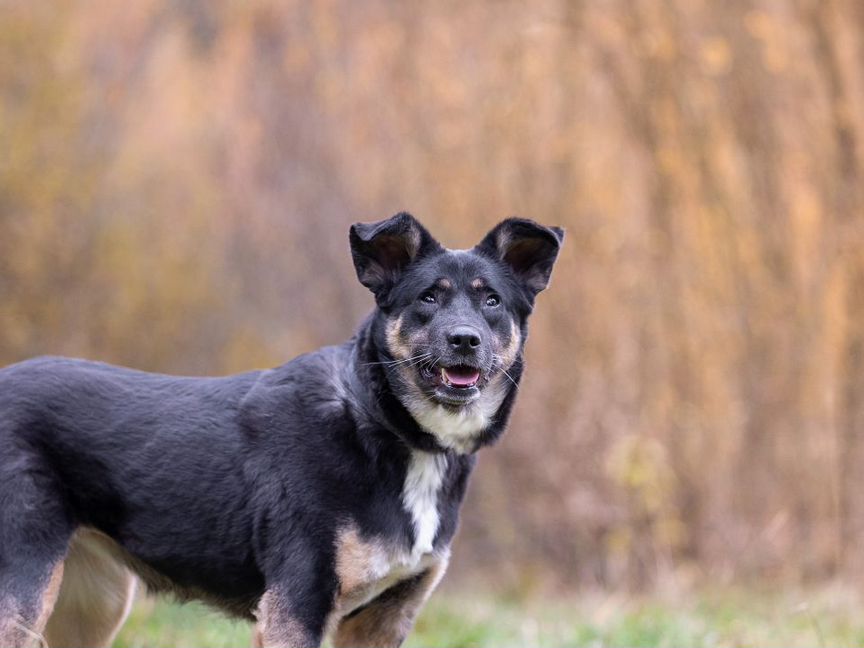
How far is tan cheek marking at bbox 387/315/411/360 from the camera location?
5.26 metres

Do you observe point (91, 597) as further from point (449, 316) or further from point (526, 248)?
point (526, 248)

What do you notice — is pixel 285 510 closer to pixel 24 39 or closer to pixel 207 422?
pixel 207 422

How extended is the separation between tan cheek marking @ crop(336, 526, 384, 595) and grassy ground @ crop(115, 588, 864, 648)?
0.90 m

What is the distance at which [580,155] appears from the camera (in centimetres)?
1177

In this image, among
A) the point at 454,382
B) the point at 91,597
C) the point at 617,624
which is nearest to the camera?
the point at 454,382

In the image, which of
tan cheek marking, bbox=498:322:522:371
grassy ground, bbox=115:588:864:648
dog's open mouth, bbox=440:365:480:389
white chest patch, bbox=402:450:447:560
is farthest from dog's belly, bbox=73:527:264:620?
tan cheek marking, bbox=498:322:522:371

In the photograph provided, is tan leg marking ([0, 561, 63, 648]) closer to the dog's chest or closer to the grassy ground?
the grassy ground

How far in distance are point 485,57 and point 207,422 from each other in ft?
23.9

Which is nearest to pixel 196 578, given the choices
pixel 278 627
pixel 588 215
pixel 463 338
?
pixel 278 627

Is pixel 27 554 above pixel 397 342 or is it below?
below

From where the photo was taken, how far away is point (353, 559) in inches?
197

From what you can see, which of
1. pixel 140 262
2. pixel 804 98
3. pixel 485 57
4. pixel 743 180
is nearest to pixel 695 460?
pixel 743 180

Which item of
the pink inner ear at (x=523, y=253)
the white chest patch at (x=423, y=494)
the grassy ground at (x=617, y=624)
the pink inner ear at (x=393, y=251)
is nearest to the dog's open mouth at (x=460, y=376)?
the white chest patch at (x=423, y=494)

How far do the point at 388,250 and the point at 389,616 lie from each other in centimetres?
163
